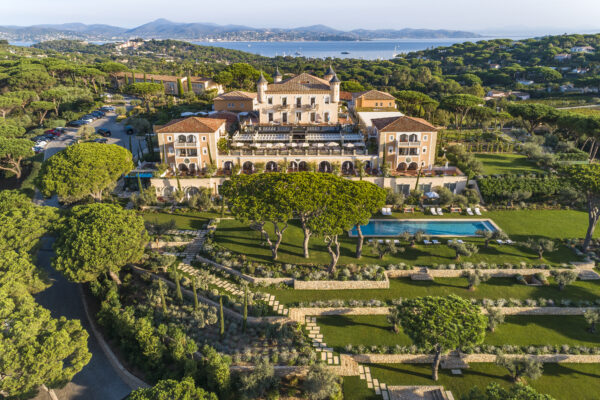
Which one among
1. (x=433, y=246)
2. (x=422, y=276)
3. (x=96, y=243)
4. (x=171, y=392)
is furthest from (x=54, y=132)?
(x=422, y=276)

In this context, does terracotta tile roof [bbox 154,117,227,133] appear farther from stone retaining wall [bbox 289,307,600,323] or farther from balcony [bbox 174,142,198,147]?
stone retaining wall [bbox 289,307,600,323]

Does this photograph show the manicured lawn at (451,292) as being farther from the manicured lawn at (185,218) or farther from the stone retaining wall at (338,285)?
the manicured lawn at (185,218)

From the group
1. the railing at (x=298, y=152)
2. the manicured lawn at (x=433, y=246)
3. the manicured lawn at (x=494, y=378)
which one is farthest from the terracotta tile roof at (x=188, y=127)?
the manicured lawn at (x=494, y=378)

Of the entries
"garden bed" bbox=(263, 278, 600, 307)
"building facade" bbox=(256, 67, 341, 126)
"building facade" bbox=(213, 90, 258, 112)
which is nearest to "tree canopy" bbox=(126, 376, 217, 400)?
"garden bed" bbox=(263, 278, 600, 307)

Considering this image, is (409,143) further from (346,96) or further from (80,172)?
(80,172)

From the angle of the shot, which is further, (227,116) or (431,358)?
(227,116)

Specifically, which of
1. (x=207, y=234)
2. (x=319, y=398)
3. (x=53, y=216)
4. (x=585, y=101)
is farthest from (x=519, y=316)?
(x=585, y=101)

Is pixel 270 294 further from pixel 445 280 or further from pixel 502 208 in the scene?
pixel 502 208
